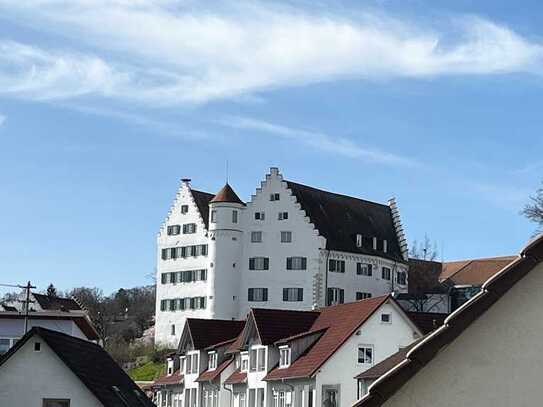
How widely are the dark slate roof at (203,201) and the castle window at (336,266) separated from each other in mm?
15833

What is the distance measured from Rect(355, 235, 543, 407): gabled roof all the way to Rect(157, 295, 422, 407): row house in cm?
→ 5413

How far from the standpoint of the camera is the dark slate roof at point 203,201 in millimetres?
119812

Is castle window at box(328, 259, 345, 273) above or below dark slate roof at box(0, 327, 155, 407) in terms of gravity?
above

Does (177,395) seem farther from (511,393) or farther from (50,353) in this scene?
(511,393)

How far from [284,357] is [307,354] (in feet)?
8.21

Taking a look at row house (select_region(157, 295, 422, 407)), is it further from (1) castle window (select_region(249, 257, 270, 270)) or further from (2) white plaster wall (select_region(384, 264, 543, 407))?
(2) white plaster wall (select_region(384, 264, 543, 407))

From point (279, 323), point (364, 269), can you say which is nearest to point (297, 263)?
point (364, 269)

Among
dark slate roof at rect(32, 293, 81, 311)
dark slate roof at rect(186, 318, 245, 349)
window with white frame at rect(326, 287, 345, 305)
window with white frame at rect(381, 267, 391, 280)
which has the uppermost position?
window with white frame at rect(381, 267, 391, 280)

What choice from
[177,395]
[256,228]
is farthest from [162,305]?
[177,395]

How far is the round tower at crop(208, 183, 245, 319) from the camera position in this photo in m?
113

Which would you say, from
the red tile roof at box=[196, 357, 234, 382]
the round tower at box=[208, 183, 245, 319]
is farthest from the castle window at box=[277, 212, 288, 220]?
the red tile roof at box=[196, 357, 234, 382]

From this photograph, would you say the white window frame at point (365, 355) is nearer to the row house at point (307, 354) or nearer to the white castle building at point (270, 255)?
the row house at point (307, 354)

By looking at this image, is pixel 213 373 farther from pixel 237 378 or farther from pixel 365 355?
pixel 365 355

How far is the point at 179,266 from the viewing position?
120 meters
